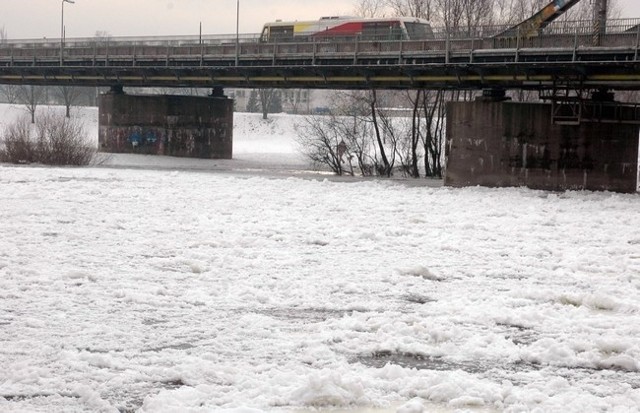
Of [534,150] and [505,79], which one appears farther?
[505,79]

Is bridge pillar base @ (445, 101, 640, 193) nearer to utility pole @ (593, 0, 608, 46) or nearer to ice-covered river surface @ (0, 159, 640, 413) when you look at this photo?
utility pole @ (593, 0, 608, 46)

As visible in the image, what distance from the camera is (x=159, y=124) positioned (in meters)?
59.3

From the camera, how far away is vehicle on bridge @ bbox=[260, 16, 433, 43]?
4547cm

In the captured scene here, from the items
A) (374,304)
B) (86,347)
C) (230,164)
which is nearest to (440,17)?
(230,164)

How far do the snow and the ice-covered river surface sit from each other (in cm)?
3

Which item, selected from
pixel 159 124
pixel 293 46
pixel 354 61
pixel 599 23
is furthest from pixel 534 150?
pixel 159 124

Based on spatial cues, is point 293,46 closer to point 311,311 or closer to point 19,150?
point 19,150

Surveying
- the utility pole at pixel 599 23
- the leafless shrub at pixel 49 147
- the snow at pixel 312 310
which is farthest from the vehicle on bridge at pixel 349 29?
the snow at pixel 312 310

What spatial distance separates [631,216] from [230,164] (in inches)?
1369

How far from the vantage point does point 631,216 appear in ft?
80.6

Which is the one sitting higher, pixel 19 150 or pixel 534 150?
pixel 534 150

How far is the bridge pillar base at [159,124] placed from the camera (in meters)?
59.1

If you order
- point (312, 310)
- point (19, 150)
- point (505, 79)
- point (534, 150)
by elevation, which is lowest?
point (312, 310)

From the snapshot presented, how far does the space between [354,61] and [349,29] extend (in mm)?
13023
